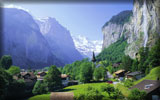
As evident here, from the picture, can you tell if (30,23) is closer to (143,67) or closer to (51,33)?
(51,33)

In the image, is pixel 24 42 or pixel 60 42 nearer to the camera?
pixel 24 42

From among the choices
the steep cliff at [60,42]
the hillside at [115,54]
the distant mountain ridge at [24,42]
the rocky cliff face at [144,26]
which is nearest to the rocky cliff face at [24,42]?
the distant mountain ridge at [24,42]

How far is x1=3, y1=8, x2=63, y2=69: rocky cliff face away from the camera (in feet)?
233

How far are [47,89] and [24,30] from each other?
253 feet

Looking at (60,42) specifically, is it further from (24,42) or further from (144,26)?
(144,26)

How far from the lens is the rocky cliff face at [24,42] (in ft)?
233

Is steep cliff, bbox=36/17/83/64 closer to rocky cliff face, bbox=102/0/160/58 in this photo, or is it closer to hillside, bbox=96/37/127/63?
hillside, bbox=96/37/127/63

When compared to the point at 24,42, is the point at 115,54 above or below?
below

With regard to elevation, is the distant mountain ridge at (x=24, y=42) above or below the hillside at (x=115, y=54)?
above

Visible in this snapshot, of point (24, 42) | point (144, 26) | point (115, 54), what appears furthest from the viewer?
Result: point (24, 42)

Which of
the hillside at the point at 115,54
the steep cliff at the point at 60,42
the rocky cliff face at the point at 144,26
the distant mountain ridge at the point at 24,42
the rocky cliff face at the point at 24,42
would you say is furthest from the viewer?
the steep cliff at the point at 60,42

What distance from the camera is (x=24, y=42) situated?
265 ft

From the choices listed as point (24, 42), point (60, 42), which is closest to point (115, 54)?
point (24, 42)

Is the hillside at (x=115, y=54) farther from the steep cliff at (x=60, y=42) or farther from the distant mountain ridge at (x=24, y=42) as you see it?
the steep cliff at (x=60, y=42)
